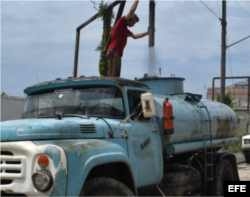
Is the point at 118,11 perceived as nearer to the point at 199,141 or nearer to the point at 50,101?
the point at 199,141

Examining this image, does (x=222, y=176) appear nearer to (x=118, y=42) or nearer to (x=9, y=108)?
(x=118, y=42)

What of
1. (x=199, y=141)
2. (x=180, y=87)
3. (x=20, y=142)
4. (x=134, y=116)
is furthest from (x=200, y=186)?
(x=20, y=142)

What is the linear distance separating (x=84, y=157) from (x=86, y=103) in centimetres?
126

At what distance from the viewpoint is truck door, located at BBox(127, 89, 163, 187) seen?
19.4 ft

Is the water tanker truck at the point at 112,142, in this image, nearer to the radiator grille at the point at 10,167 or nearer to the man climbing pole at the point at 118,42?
the radiator grille at the point at 10,167

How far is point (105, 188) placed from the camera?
5.01 meters

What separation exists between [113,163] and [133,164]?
499 mm

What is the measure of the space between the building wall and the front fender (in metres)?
15.2

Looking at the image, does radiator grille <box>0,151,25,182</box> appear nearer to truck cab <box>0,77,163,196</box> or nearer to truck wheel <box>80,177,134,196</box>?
truck cab <box>0,77,163,196</box>

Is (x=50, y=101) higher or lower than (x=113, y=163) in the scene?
higher

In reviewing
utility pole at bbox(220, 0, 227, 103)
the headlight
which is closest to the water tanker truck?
the headlight

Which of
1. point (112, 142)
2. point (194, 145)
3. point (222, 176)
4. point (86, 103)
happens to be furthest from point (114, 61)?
point (222, 176)

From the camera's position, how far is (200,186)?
27.2 feet

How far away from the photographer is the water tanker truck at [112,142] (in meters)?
4.51
